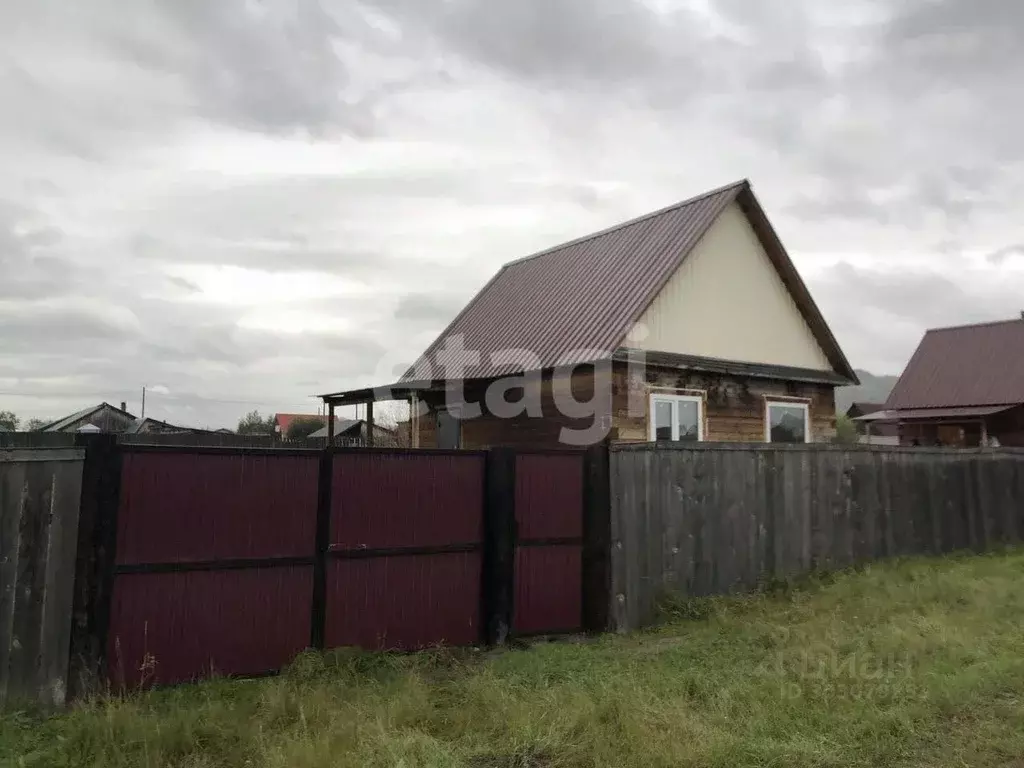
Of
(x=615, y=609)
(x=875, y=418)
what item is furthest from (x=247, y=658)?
(x=875, y=418)

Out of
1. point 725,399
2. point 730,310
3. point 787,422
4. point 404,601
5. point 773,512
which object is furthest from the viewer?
point 787,422

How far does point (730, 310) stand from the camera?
47.1 ft

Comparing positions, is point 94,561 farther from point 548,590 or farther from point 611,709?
point 548,590

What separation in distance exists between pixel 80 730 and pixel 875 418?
32195 millimetres

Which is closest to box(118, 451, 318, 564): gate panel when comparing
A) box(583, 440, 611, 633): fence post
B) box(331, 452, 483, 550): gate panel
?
box(331, 452, 483, 550): gate panel

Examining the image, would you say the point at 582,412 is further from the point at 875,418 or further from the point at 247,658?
the point at 875,418

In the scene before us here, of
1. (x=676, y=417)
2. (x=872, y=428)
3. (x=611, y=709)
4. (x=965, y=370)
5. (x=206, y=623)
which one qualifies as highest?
(x=965, y=370)

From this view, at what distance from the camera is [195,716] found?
4.28 meters

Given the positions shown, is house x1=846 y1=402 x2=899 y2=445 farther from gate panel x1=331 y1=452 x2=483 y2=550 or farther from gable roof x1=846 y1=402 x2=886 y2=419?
gate panel x1=331 y1=452 x2=483 y2=550

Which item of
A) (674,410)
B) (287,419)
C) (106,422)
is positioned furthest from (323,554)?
(287,419)

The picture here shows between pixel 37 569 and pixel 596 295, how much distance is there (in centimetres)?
1101

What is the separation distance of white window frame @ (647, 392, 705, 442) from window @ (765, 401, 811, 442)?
195 centimetres

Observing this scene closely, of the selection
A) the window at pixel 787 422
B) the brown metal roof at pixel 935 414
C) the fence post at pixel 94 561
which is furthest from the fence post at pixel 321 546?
the brown metal roof at pixel 935 414

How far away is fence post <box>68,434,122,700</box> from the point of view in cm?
477
